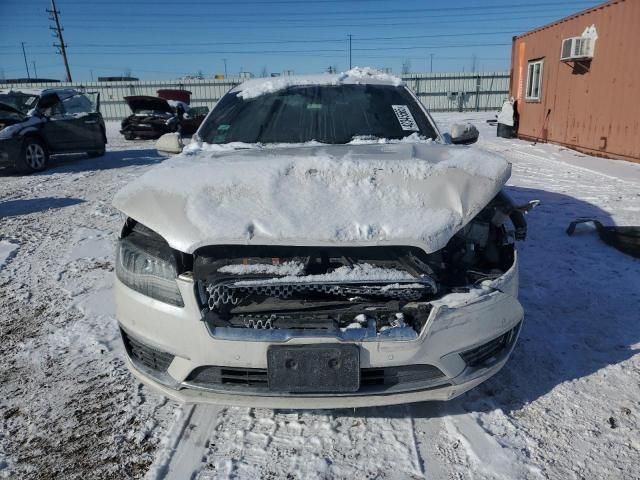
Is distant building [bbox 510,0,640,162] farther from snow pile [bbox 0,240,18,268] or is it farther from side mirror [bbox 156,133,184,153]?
snow pile [bbox 0,240,18,268]

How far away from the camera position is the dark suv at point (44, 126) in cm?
874

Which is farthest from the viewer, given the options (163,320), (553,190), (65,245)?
(553,190)

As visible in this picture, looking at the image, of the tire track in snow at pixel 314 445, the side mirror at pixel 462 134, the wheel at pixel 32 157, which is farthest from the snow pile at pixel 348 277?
the wheel at pixel 32 157

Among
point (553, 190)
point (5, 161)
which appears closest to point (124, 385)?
point (553, 190)

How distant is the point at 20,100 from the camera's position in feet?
31.6

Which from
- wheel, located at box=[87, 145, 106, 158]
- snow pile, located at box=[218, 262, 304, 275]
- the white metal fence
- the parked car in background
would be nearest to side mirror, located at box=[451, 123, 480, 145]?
snow pile, located at box=[218, 262, 304, 275]

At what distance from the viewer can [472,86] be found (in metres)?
28.7

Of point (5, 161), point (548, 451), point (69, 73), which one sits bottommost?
point (548, 451)

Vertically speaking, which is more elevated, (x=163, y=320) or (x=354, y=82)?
(x=354, y=82)

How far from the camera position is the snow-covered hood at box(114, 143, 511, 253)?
1.82 meters

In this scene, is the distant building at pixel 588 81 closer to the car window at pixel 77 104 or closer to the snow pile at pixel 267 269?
the snow pile at pixel 267 269

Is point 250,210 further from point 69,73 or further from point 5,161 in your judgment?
point 69,73

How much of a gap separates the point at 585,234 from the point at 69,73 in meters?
40.3

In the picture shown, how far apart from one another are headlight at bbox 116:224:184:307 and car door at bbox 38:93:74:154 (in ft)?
29.5
